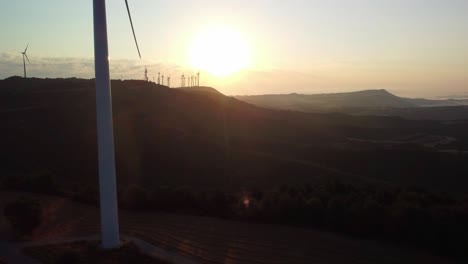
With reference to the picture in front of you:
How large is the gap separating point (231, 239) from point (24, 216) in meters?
7.01

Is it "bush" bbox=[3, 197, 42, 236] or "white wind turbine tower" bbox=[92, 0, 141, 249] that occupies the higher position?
"white wind turbine tower" bbox=[92, 0, 141, 249]

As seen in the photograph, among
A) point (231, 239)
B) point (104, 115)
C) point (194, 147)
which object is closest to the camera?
point (104, 115)

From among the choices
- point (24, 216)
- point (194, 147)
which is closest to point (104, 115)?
point (24, 216)

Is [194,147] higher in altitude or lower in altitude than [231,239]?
lower

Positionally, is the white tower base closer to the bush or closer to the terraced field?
the terraced field

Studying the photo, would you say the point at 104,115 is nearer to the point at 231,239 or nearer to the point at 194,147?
the point at 231,239

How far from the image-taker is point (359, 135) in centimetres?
10750

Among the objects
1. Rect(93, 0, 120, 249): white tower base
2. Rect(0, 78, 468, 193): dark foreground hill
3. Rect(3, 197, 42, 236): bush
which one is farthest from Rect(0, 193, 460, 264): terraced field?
Rect(0, 78, 468, 193): dark foreground hill

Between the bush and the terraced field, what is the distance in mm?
492

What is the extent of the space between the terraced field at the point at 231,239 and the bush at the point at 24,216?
19.4 inches

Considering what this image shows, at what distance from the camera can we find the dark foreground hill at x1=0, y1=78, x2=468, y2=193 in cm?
5456

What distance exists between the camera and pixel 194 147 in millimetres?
66688

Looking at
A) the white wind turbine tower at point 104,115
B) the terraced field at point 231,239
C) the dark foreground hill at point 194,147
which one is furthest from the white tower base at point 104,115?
the dark foreground hill at point 194,147

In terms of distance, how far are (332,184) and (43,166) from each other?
3946 centimetres
